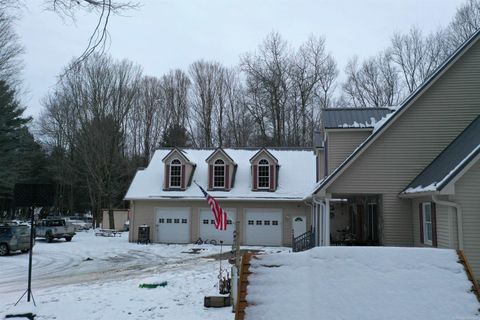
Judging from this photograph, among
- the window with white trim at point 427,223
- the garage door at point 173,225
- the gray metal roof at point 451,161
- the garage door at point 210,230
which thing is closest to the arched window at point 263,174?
the garage door at point 210,230

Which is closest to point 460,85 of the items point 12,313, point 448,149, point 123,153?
point 448,149

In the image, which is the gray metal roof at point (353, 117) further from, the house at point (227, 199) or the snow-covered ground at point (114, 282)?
the house at point (227, 199)

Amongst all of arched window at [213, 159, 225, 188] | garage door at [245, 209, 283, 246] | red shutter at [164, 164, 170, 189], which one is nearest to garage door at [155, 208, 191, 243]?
red shutter at [164, 164, 170, 189]

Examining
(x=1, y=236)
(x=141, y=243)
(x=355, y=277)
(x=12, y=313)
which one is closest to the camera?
(x=355, y=277)

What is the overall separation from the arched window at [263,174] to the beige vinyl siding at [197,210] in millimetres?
1212

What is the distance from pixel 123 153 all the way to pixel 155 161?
17.3m

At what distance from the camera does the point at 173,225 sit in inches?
1133

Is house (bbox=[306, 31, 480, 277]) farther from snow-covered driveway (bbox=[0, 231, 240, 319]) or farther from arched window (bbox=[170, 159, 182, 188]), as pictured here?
arched window (bbox=[170, 159, 182, 188])

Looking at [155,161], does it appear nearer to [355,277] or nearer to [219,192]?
[219,192]

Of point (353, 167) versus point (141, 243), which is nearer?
point (353, 167)

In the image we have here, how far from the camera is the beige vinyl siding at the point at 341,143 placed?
16.8 meters

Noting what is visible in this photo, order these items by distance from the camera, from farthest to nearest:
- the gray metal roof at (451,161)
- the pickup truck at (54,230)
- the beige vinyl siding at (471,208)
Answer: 1. the pickup truck at (54,230)
2. the beige vinyl siding at (471,208)
3. the gray metal roof at (451,161)

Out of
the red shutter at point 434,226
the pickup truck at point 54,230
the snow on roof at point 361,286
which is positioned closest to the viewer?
the snow on roof at point 361,286

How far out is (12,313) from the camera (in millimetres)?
8773
